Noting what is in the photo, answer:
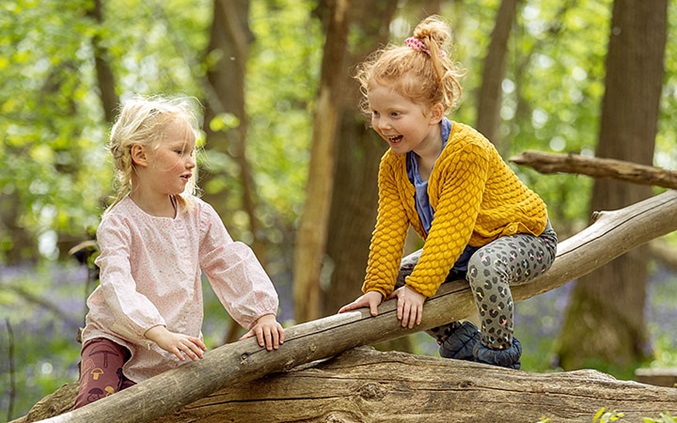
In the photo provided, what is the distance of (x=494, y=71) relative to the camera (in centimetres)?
927

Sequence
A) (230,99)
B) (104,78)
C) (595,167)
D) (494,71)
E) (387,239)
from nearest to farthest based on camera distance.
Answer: (387,239), (595,167), (494,71), (104,78), (230,99)

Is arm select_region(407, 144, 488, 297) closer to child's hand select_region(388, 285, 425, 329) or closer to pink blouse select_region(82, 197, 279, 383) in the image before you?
child's hand select_region(388, 285, 425, 329)

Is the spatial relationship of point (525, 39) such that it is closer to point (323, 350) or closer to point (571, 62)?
point (571, 62)

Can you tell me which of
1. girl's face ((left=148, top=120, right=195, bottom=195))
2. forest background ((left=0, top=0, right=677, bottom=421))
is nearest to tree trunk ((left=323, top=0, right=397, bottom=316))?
forest background ((left=0, top=0, right=677, bottom=421))

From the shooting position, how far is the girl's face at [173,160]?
3.36 m

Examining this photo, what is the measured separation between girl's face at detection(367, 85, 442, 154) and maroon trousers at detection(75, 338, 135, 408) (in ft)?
4.46

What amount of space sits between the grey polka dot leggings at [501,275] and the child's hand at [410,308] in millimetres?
221

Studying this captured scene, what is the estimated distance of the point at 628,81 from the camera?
28.9ft

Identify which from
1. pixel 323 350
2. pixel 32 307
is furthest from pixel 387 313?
pixel 32 307

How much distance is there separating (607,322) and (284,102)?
346 inches

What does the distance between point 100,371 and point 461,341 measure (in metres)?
1.54

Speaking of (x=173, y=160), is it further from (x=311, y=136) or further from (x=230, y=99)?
(x=230, y=99)

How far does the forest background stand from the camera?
7.05 metres

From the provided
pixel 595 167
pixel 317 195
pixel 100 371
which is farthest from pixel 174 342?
pixel 317 195
